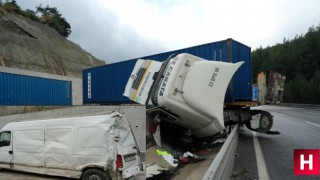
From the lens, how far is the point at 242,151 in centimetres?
960

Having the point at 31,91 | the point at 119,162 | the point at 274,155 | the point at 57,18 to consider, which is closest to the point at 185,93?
the point at 274,155

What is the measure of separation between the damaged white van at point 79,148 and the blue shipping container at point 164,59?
6.05 m

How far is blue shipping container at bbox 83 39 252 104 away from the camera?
12.4 metres

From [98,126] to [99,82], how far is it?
11.6 m

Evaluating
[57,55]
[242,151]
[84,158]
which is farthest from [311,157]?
[57,55]

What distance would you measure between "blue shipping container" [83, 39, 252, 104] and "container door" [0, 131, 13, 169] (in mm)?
7116

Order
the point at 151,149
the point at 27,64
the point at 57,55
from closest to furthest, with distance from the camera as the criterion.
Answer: the point at 151,149
the point at 27,64
the point at 57,55

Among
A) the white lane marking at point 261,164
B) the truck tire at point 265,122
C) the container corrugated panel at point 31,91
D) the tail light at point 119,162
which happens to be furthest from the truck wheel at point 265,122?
the container corrugated panel at point 31,91

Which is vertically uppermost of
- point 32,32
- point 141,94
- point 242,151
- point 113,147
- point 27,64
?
point 32,32

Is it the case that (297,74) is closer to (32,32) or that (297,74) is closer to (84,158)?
(32,32)

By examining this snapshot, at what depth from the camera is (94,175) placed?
706 cm

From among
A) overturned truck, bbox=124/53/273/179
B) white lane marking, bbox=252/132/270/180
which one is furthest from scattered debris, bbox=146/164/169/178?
white lane marking, bbox=252/132/270/180

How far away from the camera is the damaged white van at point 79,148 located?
274 inches

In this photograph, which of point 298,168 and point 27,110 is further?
point 27,110
